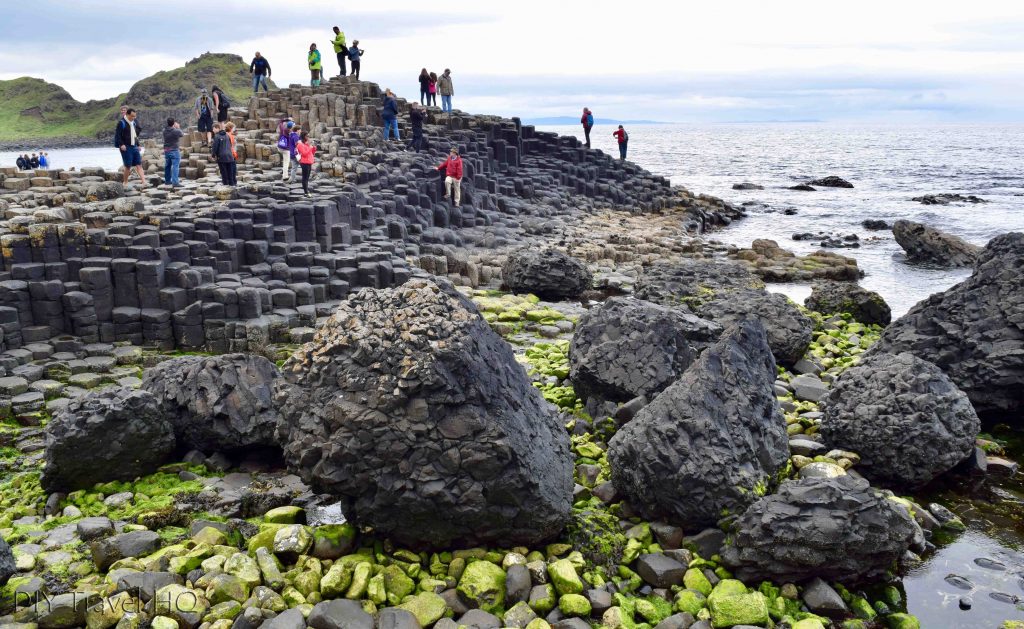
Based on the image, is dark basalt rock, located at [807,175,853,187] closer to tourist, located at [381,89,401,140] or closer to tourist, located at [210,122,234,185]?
tourist, located at [381,89,401,140]

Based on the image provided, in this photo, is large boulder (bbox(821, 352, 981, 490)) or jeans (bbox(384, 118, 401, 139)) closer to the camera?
large boulder (bbox(821, 352, 981, 490))

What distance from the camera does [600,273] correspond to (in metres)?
21.5

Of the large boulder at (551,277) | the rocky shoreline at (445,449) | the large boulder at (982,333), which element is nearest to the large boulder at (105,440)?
the rocky shoreline at (445,449)

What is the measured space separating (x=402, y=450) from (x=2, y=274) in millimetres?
10505

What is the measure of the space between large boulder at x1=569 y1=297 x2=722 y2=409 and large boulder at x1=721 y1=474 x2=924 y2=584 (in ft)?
10.9

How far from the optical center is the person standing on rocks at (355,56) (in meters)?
35.0

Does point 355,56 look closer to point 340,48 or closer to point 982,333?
point 340,48

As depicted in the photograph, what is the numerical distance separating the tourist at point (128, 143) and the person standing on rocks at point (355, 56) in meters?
17.1

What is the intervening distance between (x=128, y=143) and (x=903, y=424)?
18318 mm

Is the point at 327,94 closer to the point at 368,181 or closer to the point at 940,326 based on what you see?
the point at 368,181

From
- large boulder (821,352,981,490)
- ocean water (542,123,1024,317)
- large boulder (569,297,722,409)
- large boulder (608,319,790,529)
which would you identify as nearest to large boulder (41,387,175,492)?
large boulder (608,319,790,529)

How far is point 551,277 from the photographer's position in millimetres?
18203

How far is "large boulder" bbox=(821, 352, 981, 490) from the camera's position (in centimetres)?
852

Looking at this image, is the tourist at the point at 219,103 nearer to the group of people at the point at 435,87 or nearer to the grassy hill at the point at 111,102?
the group of people at the point at 435,87
